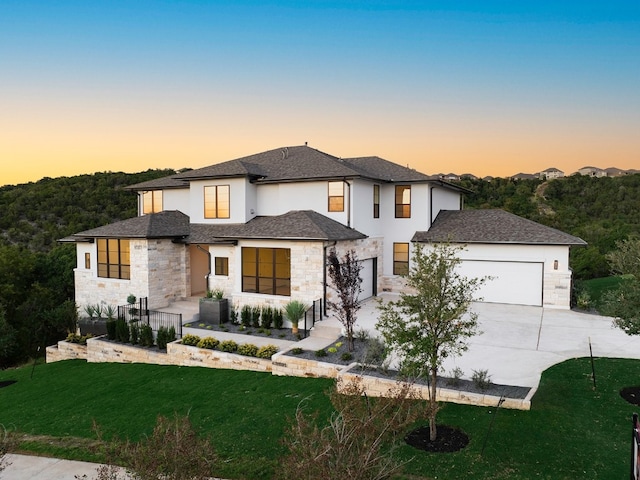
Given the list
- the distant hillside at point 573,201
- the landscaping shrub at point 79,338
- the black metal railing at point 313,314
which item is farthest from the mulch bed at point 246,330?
the distant hillside at point 573,201

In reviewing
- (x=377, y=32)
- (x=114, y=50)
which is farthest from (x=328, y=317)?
(x=114, y=50)

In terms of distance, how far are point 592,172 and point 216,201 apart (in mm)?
53426

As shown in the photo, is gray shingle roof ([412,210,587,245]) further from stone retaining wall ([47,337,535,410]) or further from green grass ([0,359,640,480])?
stone retaining wall ([47,337,535,410])

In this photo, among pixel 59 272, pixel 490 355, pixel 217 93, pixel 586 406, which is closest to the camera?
pixel 586 406

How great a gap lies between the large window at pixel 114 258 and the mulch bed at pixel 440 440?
1664cm

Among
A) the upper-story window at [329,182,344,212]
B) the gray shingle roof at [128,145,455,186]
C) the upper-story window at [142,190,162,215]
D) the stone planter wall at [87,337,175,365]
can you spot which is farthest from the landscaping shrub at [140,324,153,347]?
the upper-story window at [142,190,162,215]

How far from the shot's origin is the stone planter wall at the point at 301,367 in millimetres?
11555

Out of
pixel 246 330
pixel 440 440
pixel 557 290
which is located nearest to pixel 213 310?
pixel 246 330

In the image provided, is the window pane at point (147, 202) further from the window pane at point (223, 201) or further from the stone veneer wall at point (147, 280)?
the window pane at point (223, 201)

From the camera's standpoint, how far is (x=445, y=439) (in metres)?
7.69

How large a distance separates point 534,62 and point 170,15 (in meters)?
19.0

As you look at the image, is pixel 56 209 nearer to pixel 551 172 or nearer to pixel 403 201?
pixel 403 201

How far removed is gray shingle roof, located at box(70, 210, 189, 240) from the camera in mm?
19638

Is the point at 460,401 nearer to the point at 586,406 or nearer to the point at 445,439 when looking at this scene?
the point at 445,439
